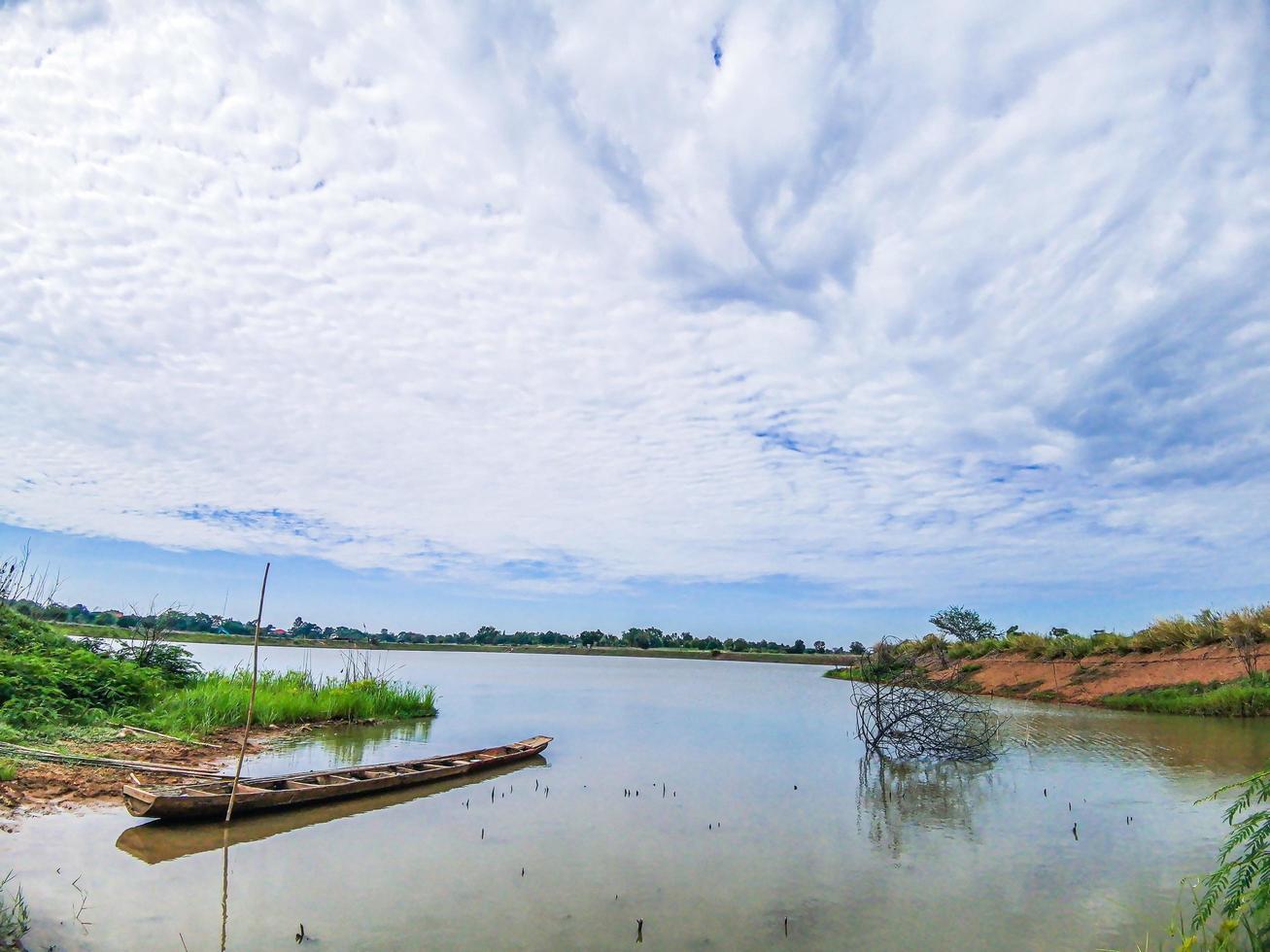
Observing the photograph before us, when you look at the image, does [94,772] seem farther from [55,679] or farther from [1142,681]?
[1142,681]

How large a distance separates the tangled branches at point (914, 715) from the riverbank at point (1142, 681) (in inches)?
34.6

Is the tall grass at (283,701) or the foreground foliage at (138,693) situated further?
the tall grass at (283,701)

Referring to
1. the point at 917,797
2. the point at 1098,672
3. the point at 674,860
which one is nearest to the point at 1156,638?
the point at 1098,672

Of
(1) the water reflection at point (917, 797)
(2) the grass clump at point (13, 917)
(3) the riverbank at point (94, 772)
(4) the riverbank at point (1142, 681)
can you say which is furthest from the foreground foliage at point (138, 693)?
(4) the riverbank at point (1142, 681)

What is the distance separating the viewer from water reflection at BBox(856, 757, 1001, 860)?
37.2 feet

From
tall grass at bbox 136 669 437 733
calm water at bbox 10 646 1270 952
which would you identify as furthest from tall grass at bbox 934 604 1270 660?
tall grass at bbox 136 669 437 733

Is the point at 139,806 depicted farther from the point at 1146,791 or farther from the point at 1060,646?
the point at 1060,646

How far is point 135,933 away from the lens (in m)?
6.79

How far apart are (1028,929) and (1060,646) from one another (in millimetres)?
32305

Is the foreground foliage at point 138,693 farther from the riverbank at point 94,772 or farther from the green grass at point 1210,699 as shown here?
the green grass at point 1210,699

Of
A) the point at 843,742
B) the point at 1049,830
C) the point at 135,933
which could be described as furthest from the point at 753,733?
the point at 135,933

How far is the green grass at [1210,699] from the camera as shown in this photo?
21.6m

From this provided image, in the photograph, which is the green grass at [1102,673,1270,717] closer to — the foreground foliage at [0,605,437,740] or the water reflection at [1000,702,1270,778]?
the water reflection at [1000,702,1270,778]

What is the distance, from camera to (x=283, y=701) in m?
20.9
